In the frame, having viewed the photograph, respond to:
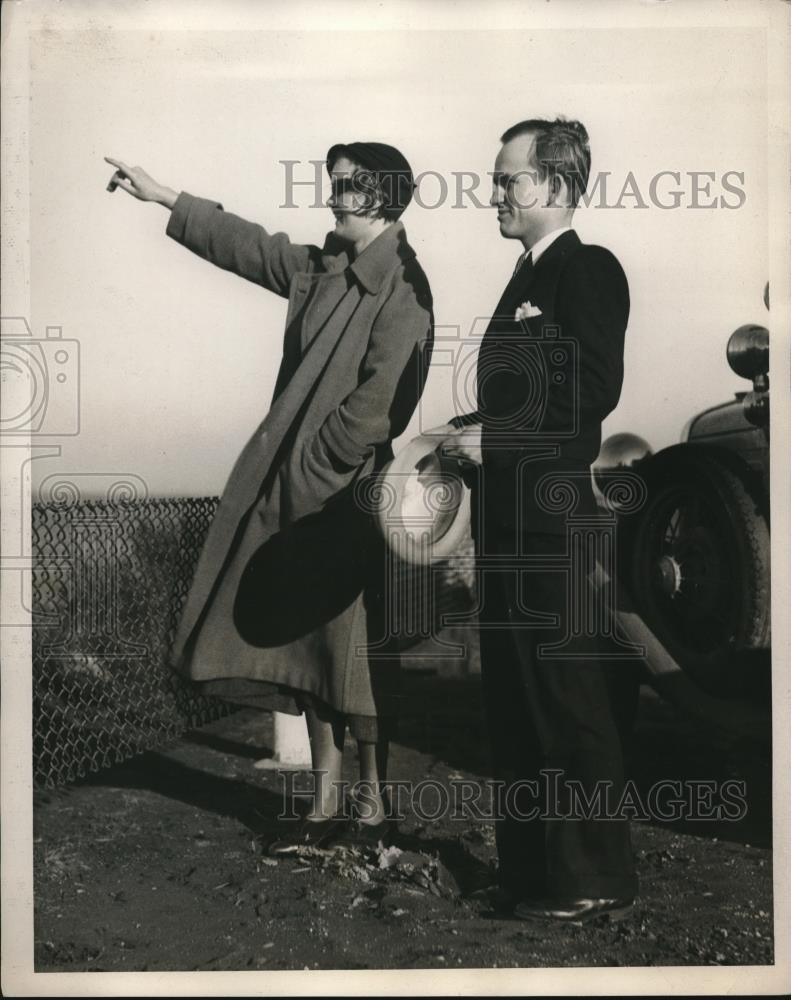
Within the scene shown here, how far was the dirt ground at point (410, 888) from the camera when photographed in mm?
4230

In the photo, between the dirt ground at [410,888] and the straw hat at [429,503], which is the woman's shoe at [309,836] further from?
the straw hat at [429,503]

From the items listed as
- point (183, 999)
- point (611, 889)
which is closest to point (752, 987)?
point (611, 889)

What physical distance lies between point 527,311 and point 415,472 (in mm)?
608

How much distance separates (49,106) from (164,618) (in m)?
1.67

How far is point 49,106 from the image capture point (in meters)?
4.30

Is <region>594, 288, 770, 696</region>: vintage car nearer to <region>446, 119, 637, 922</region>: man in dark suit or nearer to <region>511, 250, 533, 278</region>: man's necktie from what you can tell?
<region>446, 119, 637, 922</region>: man in dark suit

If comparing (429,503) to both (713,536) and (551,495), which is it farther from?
(713,536)

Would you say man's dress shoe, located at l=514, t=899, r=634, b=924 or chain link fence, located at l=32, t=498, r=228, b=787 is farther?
chain link fence, located at l=32, t=498, r=228, b=787

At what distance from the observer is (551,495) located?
420cm

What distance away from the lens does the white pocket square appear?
13.7 ft

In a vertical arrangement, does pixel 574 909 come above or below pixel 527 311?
below

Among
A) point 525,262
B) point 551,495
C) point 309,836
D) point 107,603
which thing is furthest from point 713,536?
point 107,603

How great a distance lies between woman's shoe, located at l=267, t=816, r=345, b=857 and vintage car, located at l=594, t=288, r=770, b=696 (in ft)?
3.90

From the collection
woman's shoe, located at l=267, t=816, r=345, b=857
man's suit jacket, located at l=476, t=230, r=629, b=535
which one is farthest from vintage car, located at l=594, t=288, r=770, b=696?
woman's shoe, located at l=267, t=816, r=345, b=857
